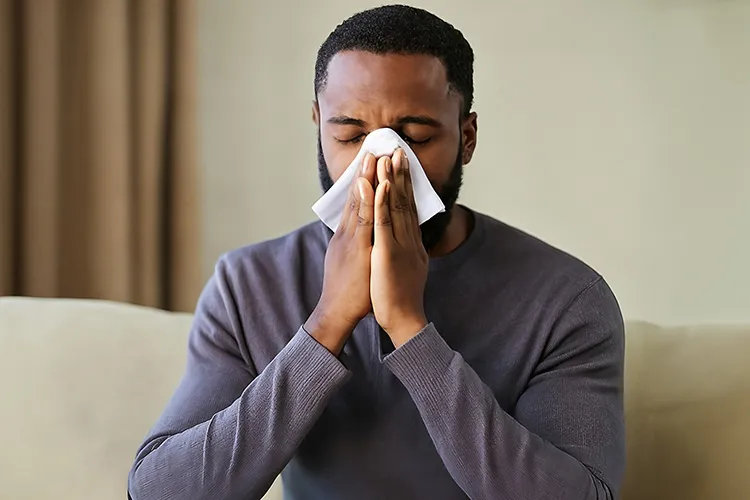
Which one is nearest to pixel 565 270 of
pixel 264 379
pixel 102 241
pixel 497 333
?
pixel 497 333

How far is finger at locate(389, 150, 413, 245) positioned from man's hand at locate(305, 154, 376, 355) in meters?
0.03

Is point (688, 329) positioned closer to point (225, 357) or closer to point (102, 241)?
point (225, 357)

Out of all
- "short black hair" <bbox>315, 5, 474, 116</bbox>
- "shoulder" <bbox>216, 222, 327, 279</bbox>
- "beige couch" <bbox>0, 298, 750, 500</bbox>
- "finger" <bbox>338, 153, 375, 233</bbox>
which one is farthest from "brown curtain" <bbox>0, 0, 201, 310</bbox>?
"finger" <bbox>338, 153, 375, 233</bbox>

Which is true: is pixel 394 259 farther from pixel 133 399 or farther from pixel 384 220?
pixel 133 399

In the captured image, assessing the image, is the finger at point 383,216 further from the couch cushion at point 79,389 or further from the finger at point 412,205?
the couch cushion at point 79,389

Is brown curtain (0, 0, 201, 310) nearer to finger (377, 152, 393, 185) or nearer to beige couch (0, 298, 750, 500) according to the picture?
beige couch (0, 298, 750, 500)

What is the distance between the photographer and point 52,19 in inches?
71.8

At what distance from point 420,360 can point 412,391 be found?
0.04 metres

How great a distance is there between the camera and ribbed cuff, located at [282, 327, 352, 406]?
1126 mm

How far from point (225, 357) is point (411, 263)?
301mm

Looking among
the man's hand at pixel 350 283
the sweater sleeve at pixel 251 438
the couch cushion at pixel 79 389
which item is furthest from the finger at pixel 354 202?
the couch cushion at pixel 79 389

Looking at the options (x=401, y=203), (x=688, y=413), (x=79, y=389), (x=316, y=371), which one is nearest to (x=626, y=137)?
(x=688, y=413)

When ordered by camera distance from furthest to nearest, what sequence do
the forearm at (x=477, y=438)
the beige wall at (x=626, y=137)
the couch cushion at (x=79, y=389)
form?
1. the beige wall at (x=626, y=137)
2. the couch cushion at (x=79, y=389)
3. the forearm at (x=477, y=438)

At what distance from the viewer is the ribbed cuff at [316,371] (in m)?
1.13
